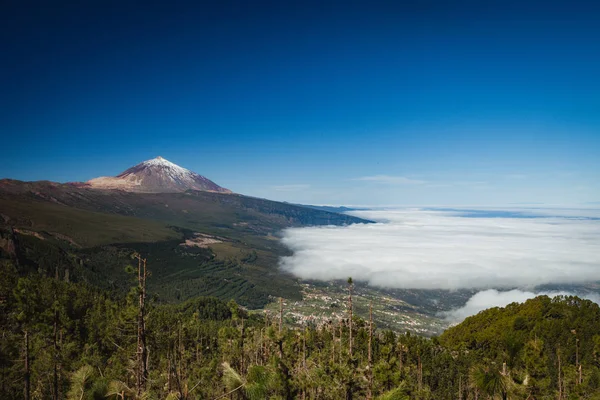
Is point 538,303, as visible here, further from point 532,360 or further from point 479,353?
point 532,360

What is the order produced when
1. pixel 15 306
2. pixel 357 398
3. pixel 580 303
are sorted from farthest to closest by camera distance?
1. pixel 580 303
2. pixel 15 306
3. pixel 357 398

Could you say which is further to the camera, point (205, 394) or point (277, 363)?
point (205, 394)

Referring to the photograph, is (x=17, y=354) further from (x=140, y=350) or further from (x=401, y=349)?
(x=401, y=349)

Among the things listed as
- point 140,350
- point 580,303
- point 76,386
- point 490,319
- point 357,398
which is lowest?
point 490,319

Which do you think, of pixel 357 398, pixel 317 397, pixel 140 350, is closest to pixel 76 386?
pixel 140 350

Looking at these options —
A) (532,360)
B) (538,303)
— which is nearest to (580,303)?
(538,303)

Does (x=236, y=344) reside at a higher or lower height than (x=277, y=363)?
lower

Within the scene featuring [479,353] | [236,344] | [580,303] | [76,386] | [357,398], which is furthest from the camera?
[580,303]
